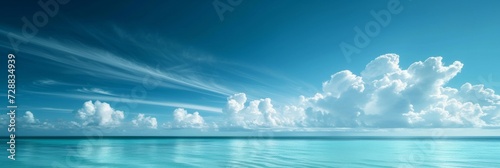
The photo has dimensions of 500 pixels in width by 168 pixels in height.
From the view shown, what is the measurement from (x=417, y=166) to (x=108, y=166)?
24.3 metres

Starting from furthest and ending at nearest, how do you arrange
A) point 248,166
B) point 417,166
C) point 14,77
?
point 417,166, point 248,166, point 14,77

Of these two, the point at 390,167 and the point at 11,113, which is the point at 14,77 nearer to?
the point at 11,113

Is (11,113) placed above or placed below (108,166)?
above

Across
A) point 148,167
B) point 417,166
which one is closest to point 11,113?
point 148,167

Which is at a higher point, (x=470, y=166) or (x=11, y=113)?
(x=11, y=113)

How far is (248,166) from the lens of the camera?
21.7m

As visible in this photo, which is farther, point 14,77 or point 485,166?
point 485,166

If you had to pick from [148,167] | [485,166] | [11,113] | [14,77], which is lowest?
[485,166]

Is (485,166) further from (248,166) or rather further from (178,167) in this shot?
(178,167)

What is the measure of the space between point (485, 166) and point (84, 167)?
31.9 metres

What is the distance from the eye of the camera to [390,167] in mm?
22359

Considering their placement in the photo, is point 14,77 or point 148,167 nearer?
point 14,77

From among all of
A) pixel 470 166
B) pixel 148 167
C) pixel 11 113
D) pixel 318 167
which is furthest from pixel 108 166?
pixel 470 166

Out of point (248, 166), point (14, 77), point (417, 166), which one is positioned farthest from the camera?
point (417, 166)
